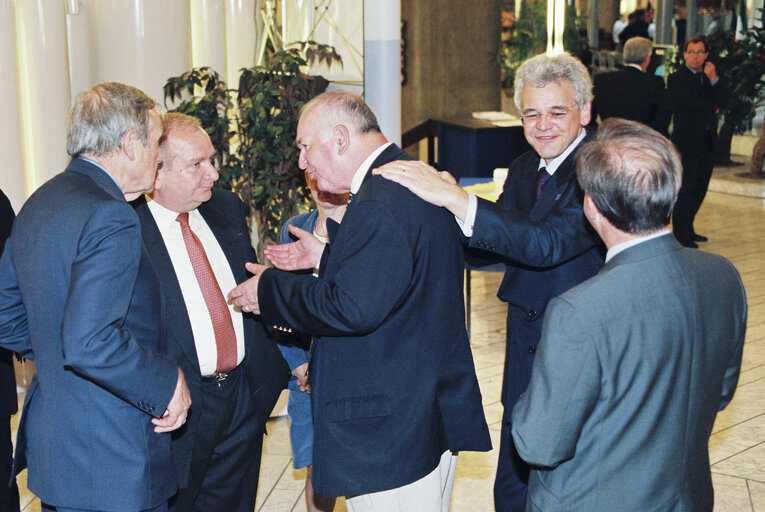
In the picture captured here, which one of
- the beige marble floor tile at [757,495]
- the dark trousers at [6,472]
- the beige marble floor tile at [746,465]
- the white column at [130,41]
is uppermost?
the white column at [130,41]

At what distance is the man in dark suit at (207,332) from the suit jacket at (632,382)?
134 cm

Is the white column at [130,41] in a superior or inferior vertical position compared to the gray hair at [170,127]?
superior

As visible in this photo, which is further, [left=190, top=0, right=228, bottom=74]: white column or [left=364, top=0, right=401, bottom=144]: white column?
[left=190, top=0, right=228, bottom=74]: white column

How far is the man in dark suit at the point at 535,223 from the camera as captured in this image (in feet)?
9.03

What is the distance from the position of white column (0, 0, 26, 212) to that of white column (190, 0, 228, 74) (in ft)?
3.90

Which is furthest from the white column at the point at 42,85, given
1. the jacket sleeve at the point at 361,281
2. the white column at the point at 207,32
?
the jacket sleeve at the point at 361,281

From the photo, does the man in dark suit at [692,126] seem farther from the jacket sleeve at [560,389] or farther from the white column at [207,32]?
the jacket sleeve at [560,389]

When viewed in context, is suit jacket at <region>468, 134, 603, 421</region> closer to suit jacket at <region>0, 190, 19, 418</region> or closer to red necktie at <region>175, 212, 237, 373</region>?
red necktie at <region>175, 212, 237, 373</region>

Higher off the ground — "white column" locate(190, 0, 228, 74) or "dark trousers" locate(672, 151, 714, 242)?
"white column" locate(190, 0, 228, 74)

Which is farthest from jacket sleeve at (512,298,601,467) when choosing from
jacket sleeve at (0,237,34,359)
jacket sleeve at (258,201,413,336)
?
jacket sleeve at (0,237,34,359)

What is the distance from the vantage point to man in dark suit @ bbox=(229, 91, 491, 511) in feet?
7.84

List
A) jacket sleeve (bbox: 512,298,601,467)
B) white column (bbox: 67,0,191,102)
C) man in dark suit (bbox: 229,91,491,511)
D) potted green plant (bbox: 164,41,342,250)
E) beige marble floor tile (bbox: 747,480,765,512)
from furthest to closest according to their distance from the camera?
white column (bbox: 67,0,191,102), potted green plant (bbox: 164,41,342,250), beige marble floor tile (bbox: 747,480,765,512), man in dark suit (bbox: 229,91,491,511), jacket sleeve (bbox: 512,298,601,467)

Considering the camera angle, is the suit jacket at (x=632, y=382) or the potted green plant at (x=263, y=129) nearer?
the suit jacket at (x=632, y=382)

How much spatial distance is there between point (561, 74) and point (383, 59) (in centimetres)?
176
